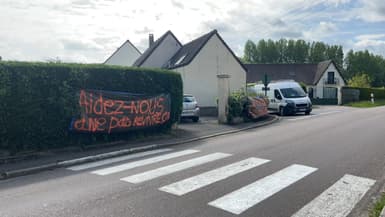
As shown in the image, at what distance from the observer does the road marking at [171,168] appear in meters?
6.33

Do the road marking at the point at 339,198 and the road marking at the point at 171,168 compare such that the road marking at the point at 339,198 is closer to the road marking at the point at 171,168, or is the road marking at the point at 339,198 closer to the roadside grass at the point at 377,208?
the roadside grass at the point at 377,208

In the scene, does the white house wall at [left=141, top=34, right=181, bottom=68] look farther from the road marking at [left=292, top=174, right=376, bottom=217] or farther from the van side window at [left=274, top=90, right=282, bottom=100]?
the road marking at [left=292, top=174, right=376, bottom=217]

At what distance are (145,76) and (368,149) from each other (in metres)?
7.61

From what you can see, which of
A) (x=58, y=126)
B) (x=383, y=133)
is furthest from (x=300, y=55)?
(x=58, y=126)

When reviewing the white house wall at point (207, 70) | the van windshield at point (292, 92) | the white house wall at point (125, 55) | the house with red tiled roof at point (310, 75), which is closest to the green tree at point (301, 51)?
the house with red tiled roof at point (310, 75)

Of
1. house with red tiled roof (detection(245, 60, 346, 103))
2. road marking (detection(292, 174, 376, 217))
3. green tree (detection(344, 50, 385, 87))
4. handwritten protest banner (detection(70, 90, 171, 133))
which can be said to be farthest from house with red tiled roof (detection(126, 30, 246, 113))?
green tree (detection(344, 50, 385, 87))

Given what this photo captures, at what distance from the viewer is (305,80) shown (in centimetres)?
5378

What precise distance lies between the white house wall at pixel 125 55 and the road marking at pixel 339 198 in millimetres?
43316

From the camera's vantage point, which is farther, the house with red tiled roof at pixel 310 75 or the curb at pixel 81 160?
the house with red tiled roof at pixel 310 75

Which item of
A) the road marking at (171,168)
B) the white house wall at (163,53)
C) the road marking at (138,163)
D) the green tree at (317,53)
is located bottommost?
the road marking at (138,163)

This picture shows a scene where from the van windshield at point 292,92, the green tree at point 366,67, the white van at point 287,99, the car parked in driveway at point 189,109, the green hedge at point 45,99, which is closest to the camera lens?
the green hedge at point 45,99

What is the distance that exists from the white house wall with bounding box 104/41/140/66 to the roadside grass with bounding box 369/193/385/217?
145 ft

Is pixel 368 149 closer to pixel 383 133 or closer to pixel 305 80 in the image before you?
pixel 383 133

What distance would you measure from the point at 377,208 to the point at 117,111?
808cm
